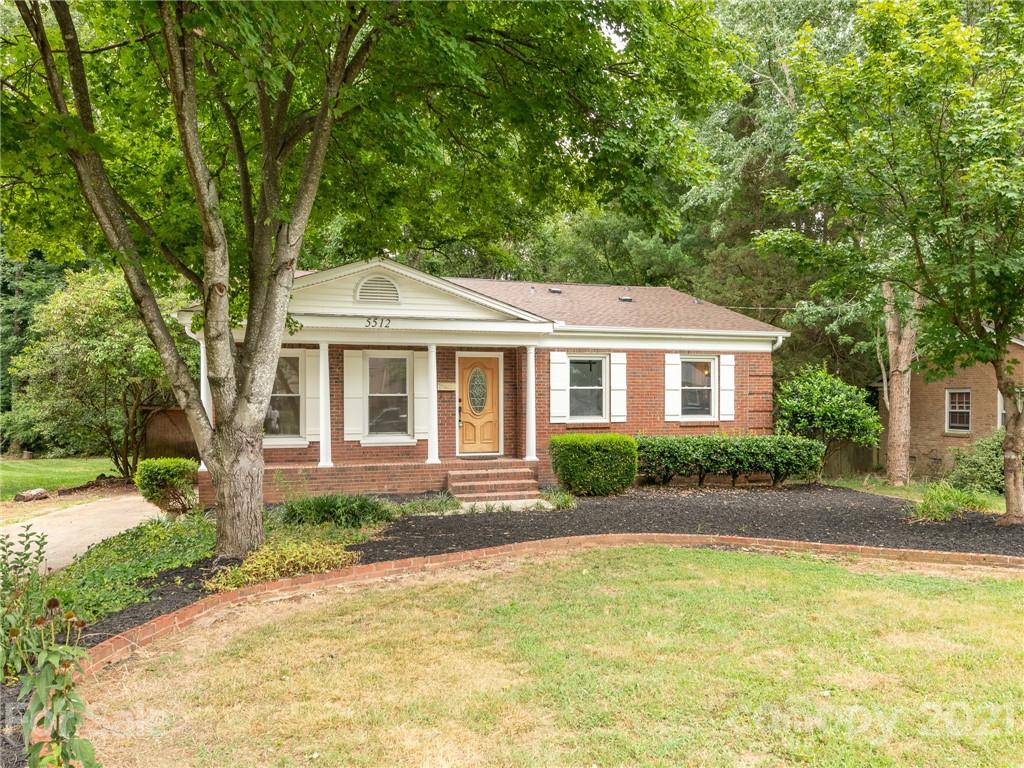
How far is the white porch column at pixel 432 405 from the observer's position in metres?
12.3

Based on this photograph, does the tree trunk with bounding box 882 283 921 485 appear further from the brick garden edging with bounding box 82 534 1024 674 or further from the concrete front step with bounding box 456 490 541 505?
the concrete front step with bounding box 456 490 541 505

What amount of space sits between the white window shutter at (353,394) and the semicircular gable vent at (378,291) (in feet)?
4.04

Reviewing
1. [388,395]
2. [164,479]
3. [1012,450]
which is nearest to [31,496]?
[164,479]

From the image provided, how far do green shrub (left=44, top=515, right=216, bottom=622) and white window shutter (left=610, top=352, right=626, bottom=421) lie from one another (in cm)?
839

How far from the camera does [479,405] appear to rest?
13828 millimetres

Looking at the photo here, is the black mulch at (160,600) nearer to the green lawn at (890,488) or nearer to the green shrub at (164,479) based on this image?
the green shrub at (164,479)

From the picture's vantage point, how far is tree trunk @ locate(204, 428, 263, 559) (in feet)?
21.9

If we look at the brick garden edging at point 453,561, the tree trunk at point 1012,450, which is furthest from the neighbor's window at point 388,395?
the tree trunk at point 1012,450

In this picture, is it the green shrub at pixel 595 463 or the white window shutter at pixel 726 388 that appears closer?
the green shrub at pixel 595 463

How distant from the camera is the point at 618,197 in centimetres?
831

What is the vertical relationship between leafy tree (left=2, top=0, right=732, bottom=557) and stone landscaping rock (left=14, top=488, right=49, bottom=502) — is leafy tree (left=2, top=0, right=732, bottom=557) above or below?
above

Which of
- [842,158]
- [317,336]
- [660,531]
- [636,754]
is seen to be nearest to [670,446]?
[660,531]

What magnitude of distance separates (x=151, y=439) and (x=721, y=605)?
16418mm

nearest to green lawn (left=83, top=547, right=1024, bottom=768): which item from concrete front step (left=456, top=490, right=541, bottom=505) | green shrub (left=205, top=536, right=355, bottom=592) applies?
green shrub (left=205, top=536, right=355, bottom=592)
